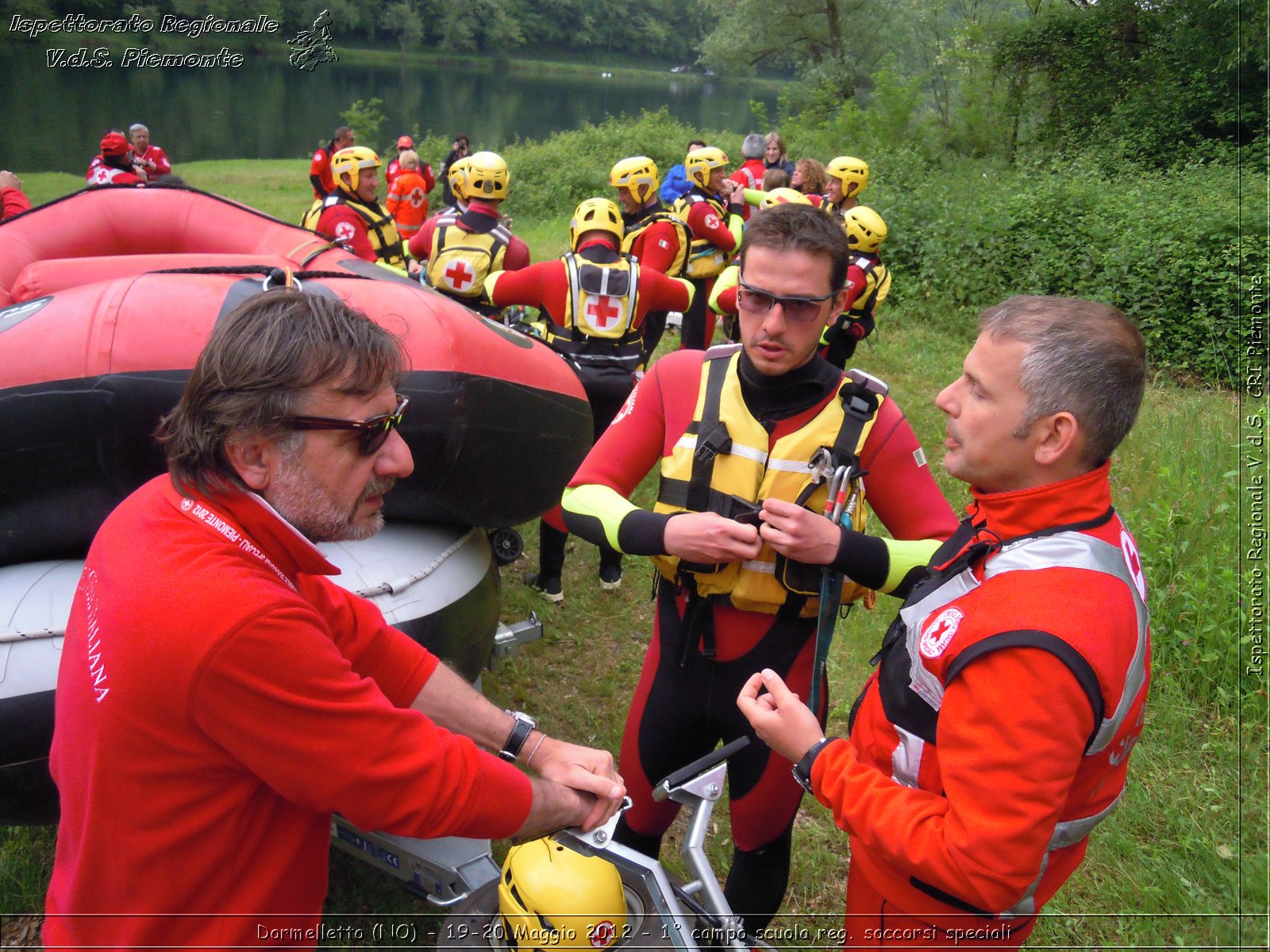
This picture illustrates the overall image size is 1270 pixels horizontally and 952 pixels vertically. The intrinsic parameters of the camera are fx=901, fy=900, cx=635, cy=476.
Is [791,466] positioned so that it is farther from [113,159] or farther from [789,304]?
[113,159]

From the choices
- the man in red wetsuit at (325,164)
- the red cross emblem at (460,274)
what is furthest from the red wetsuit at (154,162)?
the red cross emblem at (460,274)

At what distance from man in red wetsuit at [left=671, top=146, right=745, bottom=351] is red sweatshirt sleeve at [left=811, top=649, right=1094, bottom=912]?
6.82 metres

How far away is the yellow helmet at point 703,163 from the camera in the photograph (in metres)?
9.04

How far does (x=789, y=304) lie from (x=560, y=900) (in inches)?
59.9

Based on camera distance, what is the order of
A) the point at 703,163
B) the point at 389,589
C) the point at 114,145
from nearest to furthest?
the point at 389,589, the point at 703,163, the point at 114,145

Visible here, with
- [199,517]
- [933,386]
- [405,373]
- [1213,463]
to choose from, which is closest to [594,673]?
[405,373]

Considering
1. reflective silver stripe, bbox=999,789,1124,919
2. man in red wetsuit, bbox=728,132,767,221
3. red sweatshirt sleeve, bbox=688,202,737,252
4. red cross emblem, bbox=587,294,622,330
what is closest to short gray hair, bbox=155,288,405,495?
reflective silver stripe, bbox=999,789,1124,919

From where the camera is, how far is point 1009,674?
1.44 metres

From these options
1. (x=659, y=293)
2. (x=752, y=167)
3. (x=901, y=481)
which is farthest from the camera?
(x=752, y=167)

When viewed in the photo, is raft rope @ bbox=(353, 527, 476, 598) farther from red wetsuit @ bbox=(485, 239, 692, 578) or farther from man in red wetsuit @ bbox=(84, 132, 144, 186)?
man in red wetsuit @ bbox=(84, 132, 144, 186)

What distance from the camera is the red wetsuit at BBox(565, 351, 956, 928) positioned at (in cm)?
243

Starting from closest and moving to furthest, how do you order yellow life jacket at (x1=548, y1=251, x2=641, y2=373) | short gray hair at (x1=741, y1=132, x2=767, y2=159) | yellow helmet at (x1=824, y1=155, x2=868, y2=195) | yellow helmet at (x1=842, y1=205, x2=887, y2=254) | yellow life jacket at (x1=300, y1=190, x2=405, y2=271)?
yellow life jacket at (x1=548, y1=251, x2=641, y2=373) → yellow helmet at (x1=842, y1=205, x2=887, y2=254) → yellow life jacket at (x1=300, y1=190, x2=405, y2=271) → yellow helmet at (x1=824, y1=155, x2=868, y2=195) → short gray hair at (x1=741, y1=132, x2=767, y2=159)

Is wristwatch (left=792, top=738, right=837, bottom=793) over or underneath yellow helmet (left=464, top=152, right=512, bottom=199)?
underneath

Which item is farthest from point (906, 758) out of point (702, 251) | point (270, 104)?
point (270, 104)
